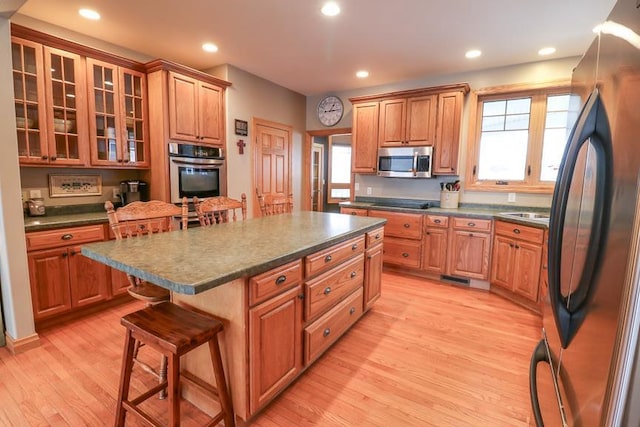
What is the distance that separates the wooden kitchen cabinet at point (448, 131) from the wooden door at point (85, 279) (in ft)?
12.9

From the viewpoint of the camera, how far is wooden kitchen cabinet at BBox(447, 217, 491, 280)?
142 inches

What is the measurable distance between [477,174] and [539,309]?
6.02 feet

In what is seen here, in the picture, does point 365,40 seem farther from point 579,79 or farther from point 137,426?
point 137,426

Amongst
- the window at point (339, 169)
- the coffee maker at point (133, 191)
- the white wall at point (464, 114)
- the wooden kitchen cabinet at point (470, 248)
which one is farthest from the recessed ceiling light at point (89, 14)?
the window at point (339, 169)

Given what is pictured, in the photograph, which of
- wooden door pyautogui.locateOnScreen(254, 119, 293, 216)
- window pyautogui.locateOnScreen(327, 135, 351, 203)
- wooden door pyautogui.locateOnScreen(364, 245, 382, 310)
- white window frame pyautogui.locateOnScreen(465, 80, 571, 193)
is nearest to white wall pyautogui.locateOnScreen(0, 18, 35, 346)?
wooden door pyautogui.locateOnScreen(364, 245, 382, 310)

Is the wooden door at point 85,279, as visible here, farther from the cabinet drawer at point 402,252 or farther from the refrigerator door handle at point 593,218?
the refrigerator door handle at point 593,218

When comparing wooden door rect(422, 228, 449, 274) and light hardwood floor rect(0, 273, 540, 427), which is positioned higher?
wooden door rect(422, 228, 449, 274)

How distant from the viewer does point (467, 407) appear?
1.83 metres

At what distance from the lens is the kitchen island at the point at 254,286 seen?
1.42 m

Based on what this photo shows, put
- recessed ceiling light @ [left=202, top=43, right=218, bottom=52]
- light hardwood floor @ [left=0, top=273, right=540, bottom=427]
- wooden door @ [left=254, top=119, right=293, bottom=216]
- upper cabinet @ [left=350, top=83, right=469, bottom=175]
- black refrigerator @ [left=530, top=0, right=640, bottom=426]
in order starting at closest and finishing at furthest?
black refrigerator @ [left=530, top=0, right=640, bottom=426] → light hardwood floor @ [left=0, top=273, right=540, bottom=427] → recessed ceiling light @ [left=202, top=43, right=218, bottom=52] → upper cabinet @ [left=350, top=83, right=469, bottom=175] → wooden door @ [left=254, top=119, right=293, bottom=216]

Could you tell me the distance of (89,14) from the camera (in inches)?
110

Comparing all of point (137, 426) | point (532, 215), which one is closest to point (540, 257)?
point (532, 215)

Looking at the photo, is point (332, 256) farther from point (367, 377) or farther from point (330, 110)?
point (330, 110)

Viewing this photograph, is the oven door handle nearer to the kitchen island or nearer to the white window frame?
the kitchen island
